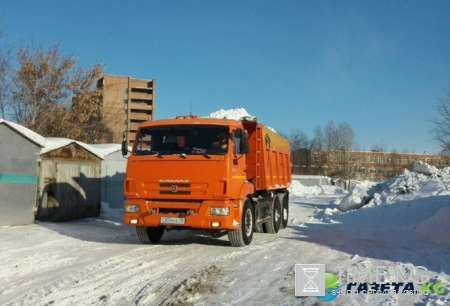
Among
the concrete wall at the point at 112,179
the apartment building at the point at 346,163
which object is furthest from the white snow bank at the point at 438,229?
the apartment building at the point at 346,163

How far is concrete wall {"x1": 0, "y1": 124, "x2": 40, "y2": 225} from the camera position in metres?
13.1

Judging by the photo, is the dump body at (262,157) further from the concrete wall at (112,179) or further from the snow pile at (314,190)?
the snow pile at (314,190)

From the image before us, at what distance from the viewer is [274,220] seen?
529 inches

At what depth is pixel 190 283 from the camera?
21.0 feet

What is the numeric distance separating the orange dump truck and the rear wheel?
9.27 ft

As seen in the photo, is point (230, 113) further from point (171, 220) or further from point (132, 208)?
point (171, 220)

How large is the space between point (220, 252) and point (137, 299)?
3718 mm

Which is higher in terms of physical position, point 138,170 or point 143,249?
point 138,170

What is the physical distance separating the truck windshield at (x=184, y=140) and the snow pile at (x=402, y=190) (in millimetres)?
15406

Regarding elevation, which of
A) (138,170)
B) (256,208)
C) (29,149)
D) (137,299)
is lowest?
(137,299)

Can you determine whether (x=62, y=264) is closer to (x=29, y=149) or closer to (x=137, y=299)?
(x=137, y=299)

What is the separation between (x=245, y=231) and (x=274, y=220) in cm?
367

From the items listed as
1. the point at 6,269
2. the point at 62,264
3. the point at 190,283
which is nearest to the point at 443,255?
the point at 190,283

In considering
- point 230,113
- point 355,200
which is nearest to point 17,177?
point 230,113
